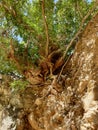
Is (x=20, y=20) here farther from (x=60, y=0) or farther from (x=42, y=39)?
(x=60, y=0)

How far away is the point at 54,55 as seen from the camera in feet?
19.4

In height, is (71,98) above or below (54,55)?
below

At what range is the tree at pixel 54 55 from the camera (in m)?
5.07

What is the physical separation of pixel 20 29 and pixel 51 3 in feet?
3.25

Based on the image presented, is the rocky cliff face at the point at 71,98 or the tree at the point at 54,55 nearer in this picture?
the rocky cliff face at the point at 71,98

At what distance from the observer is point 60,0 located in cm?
632

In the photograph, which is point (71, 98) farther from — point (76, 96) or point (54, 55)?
point (54, 55)

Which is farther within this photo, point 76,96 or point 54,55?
point 54,55

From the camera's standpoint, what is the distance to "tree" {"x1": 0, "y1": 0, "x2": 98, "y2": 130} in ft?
16.6

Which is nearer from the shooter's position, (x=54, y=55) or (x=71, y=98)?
(x=71, y=98)

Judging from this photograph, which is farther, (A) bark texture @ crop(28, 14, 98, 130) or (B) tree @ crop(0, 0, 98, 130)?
(B) tree @ crop(0, 0, 98, 130)

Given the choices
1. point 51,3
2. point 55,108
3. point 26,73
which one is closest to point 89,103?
point 55,108

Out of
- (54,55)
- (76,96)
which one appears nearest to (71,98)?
(76,96)

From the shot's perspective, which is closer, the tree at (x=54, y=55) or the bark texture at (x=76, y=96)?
the bark texture at (x=76, y=96)
